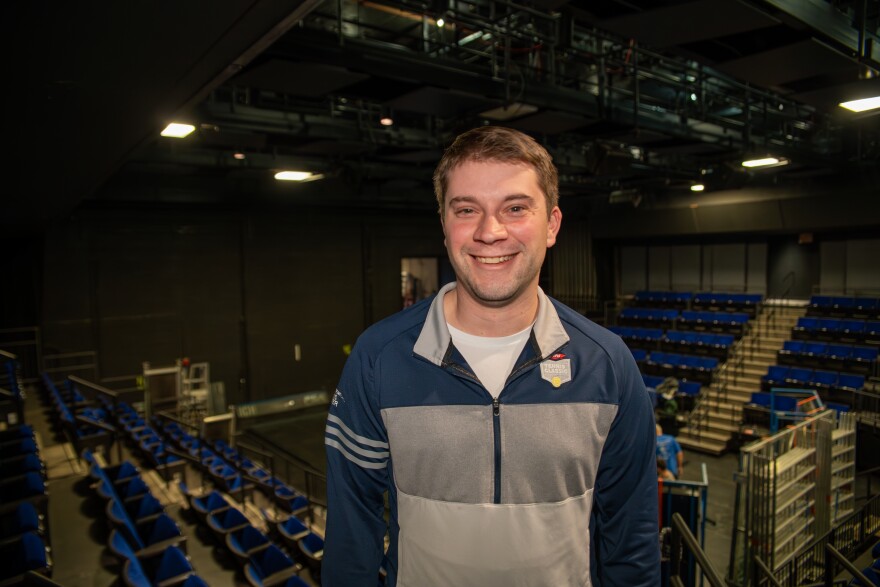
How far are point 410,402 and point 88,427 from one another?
8.92 metres

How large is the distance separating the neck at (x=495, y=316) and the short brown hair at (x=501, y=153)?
0.27 metres

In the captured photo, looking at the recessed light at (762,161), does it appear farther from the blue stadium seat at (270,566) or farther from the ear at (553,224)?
the ear at (553,224)

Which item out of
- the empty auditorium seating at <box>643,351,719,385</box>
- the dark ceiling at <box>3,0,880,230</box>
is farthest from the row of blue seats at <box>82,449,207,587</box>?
the empty auditorium seating at <box>643,351,719,385</box>

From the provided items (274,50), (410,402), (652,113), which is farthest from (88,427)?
(652,113)

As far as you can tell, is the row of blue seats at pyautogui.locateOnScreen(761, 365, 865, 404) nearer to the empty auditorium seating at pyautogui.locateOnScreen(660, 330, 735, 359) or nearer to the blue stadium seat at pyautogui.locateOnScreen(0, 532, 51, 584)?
the empty auditorium seating at pyautogui.locateOnScreen(660, 330, 735, 359)

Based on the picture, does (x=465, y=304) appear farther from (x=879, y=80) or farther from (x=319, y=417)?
(x=319, y=417)

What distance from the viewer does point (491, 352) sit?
5.41 ft

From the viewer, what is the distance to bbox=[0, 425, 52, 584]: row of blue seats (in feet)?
13.1

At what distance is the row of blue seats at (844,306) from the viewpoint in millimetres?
13902

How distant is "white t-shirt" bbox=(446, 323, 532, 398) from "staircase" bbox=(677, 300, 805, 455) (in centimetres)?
1234

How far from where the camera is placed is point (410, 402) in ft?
5.16

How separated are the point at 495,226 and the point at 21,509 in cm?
517

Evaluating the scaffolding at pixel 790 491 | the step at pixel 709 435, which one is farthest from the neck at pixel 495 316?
the step at pixel 709 435

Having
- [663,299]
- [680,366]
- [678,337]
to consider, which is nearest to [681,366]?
[680,366]
